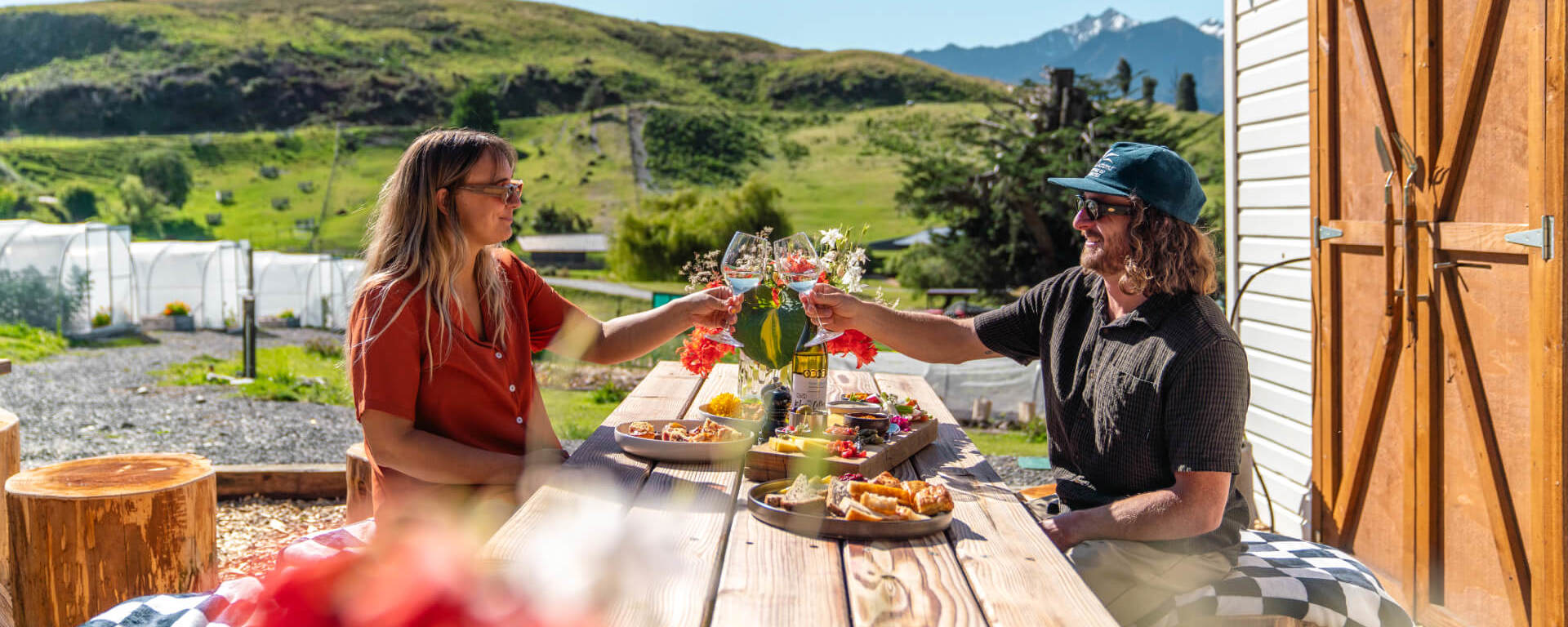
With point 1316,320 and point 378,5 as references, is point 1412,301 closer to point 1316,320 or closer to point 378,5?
point 1316,320

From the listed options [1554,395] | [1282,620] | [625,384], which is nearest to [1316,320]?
[1554,395]

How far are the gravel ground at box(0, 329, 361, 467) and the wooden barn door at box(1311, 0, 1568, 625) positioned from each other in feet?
23.2

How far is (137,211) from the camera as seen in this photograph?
60438 mm

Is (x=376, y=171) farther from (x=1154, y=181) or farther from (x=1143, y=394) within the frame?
(x=1143, y=394)

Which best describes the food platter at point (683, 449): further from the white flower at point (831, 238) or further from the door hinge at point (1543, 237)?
the door hinge at point (1543, 237)

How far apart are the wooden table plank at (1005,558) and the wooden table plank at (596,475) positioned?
0.69m

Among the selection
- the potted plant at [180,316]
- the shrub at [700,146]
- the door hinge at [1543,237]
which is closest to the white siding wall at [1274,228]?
the door hinge at [1543,237]

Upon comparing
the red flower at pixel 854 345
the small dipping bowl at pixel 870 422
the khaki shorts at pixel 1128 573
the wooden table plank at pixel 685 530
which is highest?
the red flower at pixel 854 345

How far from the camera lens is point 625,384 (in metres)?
13.0

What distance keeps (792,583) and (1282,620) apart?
5.03 ft

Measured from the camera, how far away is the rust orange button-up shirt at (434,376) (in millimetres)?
2516

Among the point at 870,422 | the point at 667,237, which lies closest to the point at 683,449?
the point at 870,422

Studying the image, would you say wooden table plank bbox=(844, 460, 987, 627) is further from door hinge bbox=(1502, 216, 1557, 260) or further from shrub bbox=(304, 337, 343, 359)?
shrub bbox=(304, 337, 343, 359)

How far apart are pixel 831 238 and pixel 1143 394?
2.88 ft
